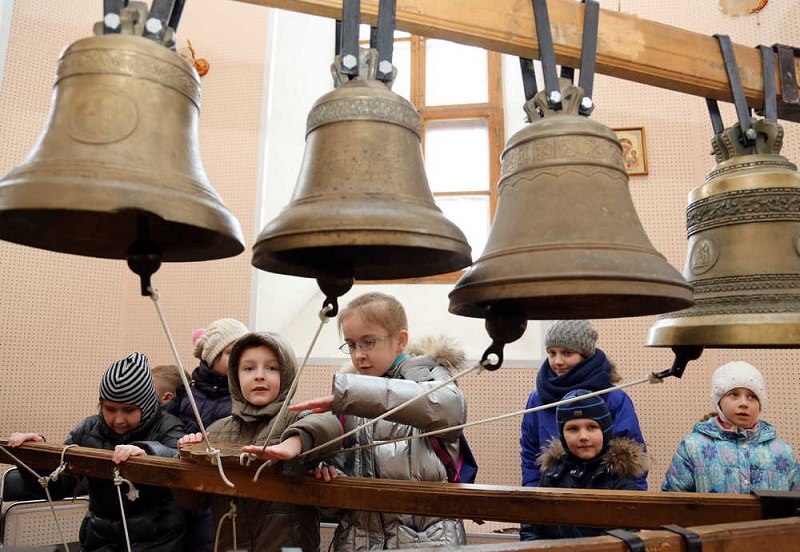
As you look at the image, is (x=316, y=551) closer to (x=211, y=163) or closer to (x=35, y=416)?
(x=35, y=416)

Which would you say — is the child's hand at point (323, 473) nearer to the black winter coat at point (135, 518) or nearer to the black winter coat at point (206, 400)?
the black winter coat at point (135, 518)

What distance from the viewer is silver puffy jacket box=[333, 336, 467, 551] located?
128cm

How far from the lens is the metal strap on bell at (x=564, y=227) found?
858 mm

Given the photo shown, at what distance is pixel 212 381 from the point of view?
2355 millimetres

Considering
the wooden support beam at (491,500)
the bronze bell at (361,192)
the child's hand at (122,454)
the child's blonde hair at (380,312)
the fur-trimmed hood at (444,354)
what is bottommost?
the wooden support beam at (491,500)

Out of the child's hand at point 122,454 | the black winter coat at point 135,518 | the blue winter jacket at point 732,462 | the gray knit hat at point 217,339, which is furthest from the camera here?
the gray knit hat at point 217,339

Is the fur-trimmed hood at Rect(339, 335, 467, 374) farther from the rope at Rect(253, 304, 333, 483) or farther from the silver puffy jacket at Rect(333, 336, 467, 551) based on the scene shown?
the rope at Rect(253, 304, 333, 483)

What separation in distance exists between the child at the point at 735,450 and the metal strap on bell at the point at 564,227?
4.70ft

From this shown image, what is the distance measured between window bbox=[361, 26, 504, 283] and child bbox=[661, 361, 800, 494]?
1.83 metres

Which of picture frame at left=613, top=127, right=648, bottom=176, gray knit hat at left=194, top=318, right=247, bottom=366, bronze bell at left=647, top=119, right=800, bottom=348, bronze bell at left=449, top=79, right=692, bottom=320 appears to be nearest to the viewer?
bronze bell at left=449, top=79, right=692, bottom=320

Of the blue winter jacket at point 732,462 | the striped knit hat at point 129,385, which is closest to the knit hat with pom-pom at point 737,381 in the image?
the blue winter jacket at point 732,462

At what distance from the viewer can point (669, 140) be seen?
3611mm

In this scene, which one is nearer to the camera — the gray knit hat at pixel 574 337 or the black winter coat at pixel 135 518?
the black winter coat at pixel 135 518

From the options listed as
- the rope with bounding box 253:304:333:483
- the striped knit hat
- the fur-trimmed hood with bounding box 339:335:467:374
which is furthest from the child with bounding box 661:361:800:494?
the striped knit hat
